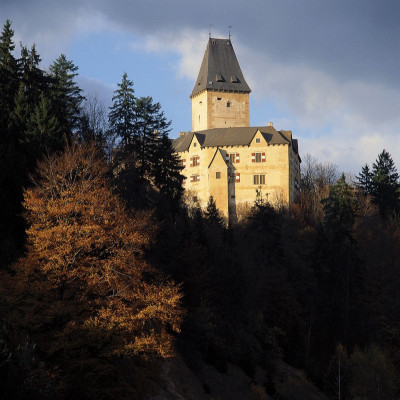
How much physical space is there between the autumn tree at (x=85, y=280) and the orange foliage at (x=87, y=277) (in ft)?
0.12

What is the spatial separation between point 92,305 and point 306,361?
93.0ft

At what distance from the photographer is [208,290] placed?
39219 millimetres

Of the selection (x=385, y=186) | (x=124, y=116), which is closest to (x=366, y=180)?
(x=385, y=186)

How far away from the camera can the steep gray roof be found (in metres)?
79.5

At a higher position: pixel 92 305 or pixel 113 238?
pixel 113 238

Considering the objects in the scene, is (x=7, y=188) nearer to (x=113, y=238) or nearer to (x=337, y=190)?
(x=113, y=238)

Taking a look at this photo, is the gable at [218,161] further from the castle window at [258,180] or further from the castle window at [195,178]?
the castle window at [258,180]

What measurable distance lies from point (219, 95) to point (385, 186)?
29.0m

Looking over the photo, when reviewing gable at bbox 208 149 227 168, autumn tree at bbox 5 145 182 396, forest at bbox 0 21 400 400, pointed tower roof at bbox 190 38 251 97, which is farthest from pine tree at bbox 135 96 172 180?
pointed tower roof at bbox 190 38 251 97

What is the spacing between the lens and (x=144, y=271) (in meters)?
27.4

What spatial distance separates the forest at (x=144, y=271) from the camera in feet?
70.2

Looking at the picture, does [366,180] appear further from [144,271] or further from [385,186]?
[144,271]

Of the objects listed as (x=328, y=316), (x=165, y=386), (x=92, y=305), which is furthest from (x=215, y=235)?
(x=92, y=305)

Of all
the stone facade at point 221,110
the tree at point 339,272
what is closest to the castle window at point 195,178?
the stone facade at point 221,110
